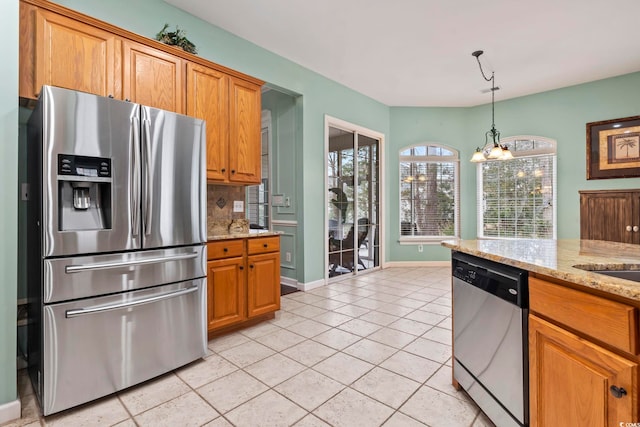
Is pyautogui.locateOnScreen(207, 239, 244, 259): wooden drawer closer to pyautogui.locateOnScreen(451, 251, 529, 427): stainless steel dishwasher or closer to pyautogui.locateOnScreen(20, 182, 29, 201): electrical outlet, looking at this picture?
pyautogui.locateOnScreen(20, 182, 29, 201): electrical outlet

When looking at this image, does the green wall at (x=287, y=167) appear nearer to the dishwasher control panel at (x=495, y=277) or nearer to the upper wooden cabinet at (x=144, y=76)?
the upper wooden cabinet at (x=144, y=76)

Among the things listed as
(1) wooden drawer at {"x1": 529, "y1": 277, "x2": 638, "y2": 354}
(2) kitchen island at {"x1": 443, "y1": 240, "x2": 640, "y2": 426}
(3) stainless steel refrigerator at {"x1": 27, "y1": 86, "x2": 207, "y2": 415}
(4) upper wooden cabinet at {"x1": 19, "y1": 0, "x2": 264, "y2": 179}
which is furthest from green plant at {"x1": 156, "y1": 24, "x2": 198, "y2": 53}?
(1) wooden drawer at {"x1": 529, "y1": 277, "x2": 638, "y2": 354}

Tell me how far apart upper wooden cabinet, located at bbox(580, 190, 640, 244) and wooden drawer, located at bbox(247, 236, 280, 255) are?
4032 mm

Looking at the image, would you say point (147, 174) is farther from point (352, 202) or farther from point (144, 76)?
point (352, 202)

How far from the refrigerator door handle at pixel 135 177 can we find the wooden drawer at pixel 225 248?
709 millimetres

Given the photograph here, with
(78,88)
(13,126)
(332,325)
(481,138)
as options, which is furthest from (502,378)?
(481,138)

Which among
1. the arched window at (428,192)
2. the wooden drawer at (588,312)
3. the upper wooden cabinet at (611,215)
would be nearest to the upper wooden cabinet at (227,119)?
the wooden drawer at (588,312)

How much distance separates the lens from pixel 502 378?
1.48 metres

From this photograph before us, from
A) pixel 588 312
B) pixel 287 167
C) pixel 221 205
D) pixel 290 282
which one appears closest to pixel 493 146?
pixel 287 167

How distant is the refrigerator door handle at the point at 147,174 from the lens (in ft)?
6.56

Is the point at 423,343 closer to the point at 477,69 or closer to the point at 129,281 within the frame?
the point at 129,281

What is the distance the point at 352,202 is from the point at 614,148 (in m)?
3.72

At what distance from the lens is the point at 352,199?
507 cm

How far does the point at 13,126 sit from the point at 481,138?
6168mm
